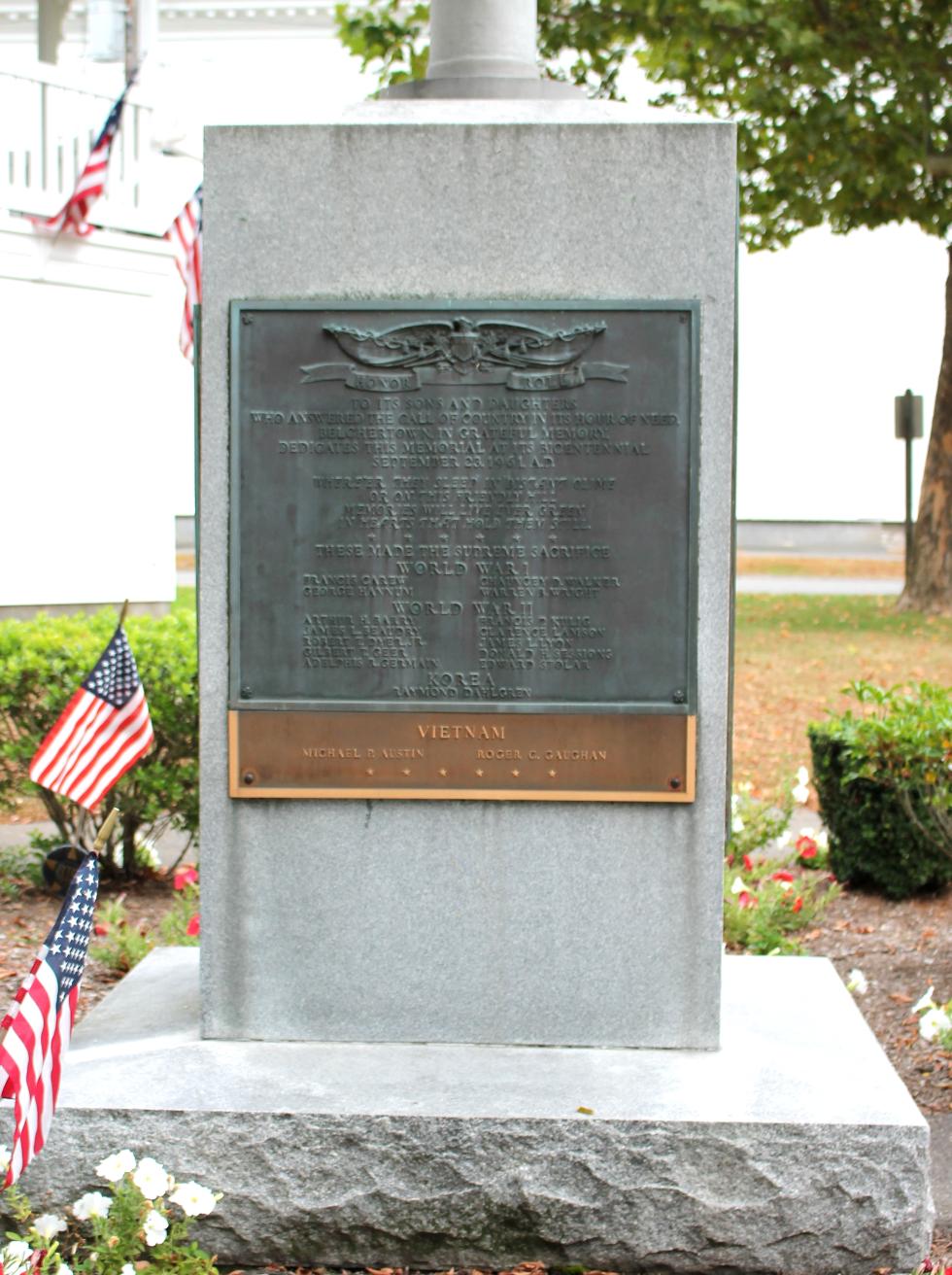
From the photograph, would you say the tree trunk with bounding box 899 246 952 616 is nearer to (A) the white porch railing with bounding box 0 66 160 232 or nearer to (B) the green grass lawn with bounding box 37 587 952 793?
(B) the green grass lawn with bounding box 37 587 952 793

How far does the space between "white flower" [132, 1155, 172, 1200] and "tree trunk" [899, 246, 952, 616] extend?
1810 centimetres

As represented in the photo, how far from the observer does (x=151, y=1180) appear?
3.48 metres

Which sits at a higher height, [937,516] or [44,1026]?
[937,516]

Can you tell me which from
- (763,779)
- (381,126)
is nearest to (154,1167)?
(381,126)

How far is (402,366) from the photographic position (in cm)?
401

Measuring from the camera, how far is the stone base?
142 inches

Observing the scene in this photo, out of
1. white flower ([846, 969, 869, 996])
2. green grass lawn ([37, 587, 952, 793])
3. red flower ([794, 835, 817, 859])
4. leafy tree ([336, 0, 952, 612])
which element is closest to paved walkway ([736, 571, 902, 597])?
green grass lawn ([37, 587, 952, 793])

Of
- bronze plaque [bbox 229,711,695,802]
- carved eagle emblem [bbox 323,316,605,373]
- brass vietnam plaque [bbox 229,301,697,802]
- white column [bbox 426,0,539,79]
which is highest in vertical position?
white column [bbox 426,0,539,79]

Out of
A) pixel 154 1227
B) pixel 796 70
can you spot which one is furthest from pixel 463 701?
pixel 796 70

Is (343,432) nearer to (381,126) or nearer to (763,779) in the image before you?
(381,126)

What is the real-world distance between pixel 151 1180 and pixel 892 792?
4248 millimetres

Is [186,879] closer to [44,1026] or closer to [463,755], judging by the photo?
[463,755]

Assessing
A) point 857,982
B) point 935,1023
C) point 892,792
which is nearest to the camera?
point 935,1023

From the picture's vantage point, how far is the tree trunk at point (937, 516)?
2048 centimetres
